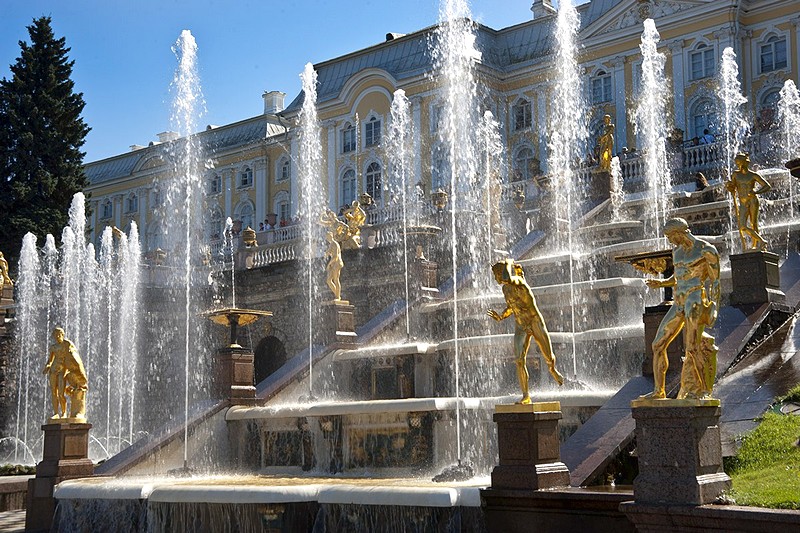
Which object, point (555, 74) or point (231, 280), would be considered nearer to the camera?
point (231, 280)

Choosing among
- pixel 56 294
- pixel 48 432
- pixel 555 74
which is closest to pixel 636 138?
pixel 555 74

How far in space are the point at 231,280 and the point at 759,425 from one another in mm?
20884

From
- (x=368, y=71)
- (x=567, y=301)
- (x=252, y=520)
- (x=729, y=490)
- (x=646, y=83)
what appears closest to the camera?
(x=729, y=490)

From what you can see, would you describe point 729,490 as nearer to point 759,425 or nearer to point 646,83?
point 759,425

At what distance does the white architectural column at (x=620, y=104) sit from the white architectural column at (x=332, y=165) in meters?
14.3

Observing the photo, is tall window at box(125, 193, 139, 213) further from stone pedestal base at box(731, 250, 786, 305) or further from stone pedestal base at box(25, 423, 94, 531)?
stone pedestal base at box(731, 250, 786, 305)

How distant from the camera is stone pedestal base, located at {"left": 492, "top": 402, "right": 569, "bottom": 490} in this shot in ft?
30.2

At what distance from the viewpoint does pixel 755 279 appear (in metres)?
12.5

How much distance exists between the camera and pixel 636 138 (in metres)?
41.0

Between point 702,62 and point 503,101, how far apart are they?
9.60 m

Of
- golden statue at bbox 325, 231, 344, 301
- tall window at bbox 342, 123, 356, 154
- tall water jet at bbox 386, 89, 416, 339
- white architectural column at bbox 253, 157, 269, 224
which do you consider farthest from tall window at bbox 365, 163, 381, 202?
golden statue at bbox 325, 231, 344, 301

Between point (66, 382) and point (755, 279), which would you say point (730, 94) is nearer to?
point (755, 279)

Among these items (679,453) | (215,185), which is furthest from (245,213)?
(679,453)

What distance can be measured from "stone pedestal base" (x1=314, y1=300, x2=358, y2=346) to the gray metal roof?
124 ft
